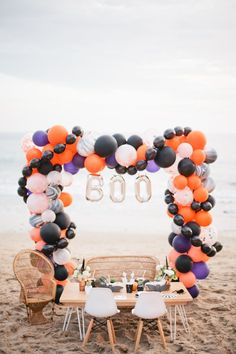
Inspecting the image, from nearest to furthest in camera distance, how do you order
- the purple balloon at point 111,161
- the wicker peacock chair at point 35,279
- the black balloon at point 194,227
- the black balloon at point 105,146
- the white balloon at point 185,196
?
1. the wicker peacock chair at point 35,279
2. the black balloon at point 105,146
3. the purple balloon at point 111,161
4. the white balloon at point 185,196
5. the black balloon at point 194,227

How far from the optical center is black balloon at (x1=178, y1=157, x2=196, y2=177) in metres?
7.71

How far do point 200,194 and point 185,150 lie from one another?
827mm

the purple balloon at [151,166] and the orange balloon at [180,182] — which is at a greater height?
the purple balloon at [151,166]

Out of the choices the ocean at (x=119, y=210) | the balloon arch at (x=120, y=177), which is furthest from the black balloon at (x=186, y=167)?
the ocean at (x=119, y=210)

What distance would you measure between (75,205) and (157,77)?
15.3 m

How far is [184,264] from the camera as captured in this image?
7.99m

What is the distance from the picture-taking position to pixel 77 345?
21.1 feet

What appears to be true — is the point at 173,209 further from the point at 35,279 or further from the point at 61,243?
the point at 35,279

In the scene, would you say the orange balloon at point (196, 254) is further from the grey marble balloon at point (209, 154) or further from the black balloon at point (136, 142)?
the black balloon at point (136, 142)

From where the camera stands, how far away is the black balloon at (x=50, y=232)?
308 inches

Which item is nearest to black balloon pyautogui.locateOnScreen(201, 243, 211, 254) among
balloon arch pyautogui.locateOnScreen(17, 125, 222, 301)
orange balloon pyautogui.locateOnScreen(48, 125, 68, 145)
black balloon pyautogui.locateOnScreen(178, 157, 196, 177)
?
balloon arch pyautogui.locateOnScreen(17, 125, 222, 301)

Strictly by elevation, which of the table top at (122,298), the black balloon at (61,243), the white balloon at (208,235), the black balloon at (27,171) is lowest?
the table top at (122,298)

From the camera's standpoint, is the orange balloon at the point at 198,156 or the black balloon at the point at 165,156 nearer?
the black balloon at the point at 165,156

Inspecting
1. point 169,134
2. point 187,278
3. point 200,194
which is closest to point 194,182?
point 200,194
